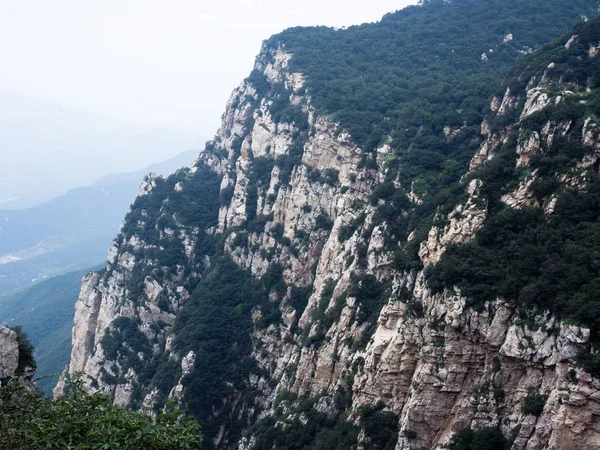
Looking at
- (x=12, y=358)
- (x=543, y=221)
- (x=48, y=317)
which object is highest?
(x=12, y=358)

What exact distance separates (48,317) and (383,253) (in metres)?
124

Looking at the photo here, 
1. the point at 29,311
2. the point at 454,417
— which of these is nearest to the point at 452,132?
the point at 454,417

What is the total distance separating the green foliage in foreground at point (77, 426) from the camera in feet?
70.0

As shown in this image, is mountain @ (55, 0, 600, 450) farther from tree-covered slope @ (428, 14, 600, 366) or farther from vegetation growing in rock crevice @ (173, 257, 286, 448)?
vegetation growing in rock crevice @ (173, 257, 286, 448)

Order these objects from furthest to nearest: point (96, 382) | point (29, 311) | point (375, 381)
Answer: point (29, 311), point (96, 382), point (375, 381)

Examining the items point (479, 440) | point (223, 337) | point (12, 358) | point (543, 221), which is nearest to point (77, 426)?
point (12, 358)

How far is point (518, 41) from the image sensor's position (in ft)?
288

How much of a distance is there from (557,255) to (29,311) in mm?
159588

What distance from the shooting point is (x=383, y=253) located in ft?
180

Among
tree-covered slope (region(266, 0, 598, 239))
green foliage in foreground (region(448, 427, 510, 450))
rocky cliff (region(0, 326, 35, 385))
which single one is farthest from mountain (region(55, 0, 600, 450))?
rocky cliff (region(0, 326, 35, 385))

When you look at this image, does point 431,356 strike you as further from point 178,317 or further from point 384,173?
point 178,317

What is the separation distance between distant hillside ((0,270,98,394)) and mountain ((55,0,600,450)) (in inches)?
947

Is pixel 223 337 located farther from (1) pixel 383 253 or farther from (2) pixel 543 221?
(2) pixel 543 221

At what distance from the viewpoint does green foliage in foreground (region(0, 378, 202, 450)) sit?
2133 cm
